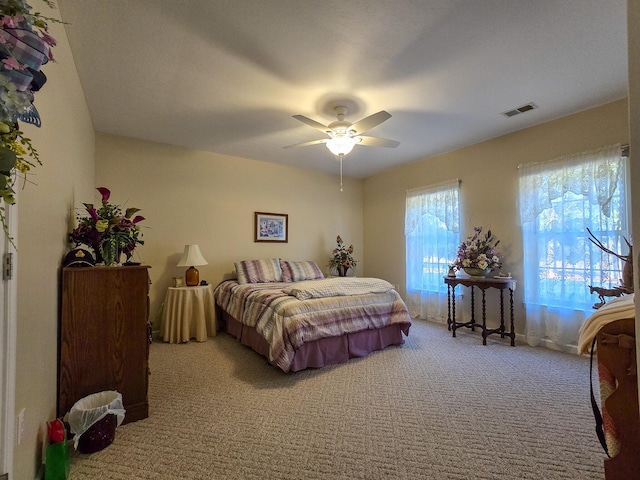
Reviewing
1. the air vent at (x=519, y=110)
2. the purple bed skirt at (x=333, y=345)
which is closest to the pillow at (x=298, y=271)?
the purple bed skirt at (x=333, y=345)

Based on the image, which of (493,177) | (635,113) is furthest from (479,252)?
(635,113)

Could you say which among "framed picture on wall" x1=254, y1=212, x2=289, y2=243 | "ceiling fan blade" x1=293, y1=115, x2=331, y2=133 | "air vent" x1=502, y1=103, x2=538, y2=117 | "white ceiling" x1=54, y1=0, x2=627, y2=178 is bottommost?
"framed picture on wall" x1=254, y1=212, x2=289, y2=243

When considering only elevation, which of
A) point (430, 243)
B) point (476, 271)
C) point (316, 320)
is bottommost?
point (316, 320)

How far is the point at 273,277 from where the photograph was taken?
4355 millimetres

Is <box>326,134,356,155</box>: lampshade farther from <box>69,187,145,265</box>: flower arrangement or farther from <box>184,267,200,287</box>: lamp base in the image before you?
<box>184,267,200,287</box>: lamp base

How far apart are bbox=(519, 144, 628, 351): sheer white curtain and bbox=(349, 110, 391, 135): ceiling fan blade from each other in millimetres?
2169

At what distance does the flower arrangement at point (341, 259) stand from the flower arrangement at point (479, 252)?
1.87 m

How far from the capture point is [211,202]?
4434 millimetres

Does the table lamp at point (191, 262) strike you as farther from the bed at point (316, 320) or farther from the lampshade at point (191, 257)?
the bed at point (316, 320)

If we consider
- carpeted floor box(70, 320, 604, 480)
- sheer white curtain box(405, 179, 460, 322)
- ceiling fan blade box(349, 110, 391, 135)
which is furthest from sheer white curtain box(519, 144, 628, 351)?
ceiling fan blade box(349, 110, 391, 135)

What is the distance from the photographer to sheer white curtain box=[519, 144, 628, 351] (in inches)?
114

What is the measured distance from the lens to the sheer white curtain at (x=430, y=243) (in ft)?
14.3

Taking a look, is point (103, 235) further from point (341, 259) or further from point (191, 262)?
point (341, 259)

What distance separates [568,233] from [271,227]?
3.93m
